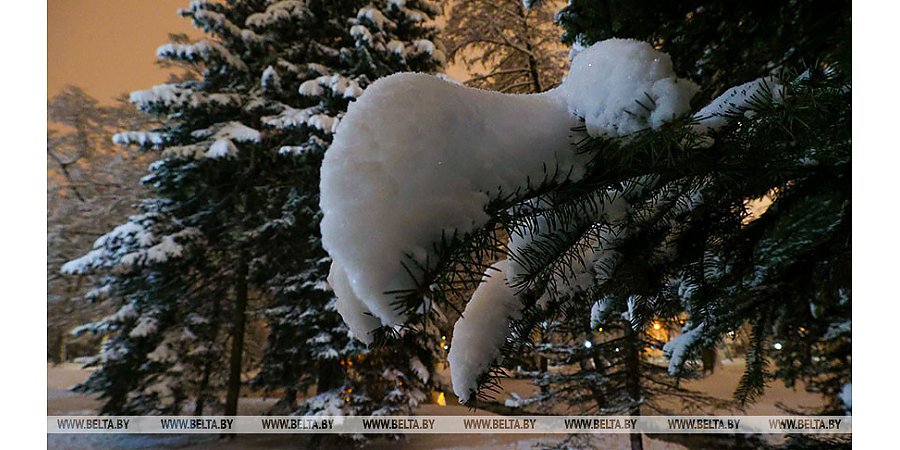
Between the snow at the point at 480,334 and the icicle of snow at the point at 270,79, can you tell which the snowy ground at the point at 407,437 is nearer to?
the snow at the point at 480,334

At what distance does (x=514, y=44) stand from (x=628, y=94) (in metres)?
3.41

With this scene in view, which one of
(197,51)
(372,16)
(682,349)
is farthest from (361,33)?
(682,349)

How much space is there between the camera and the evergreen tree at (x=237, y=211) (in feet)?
12.4

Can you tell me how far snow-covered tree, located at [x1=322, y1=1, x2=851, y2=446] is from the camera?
0.29 meters

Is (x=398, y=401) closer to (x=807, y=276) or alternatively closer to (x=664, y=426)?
(x=664, y=426)

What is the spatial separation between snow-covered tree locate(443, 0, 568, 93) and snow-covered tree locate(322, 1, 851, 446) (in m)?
2.94

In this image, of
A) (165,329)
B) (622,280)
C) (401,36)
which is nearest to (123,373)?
(165,329)

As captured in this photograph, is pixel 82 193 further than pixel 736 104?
Yes

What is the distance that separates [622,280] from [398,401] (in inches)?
132

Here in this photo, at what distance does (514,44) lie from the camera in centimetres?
352

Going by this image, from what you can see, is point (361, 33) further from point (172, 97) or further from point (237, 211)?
point (237, 211)

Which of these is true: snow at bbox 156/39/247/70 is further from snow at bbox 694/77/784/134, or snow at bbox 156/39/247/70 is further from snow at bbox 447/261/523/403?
snow at bbox 694/77/784/134

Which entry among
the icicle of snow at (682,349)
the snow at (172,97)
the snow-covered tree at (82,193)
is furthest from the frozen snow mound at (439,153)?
the snow at (172,97)
